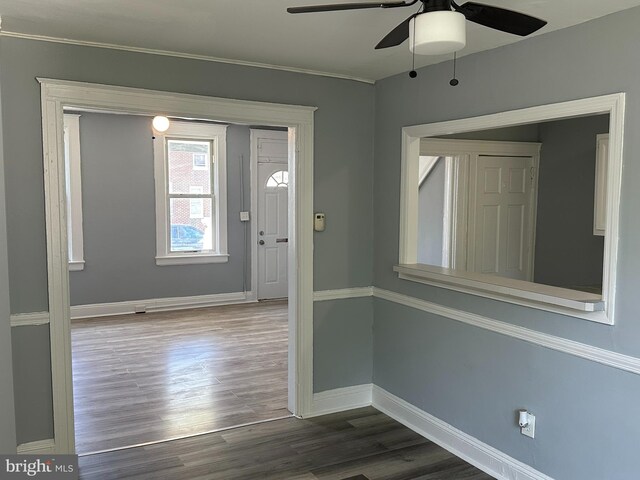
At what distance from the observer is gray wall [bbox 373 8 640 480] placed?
2.43 meters

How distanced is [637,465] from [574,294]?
2.63 ft

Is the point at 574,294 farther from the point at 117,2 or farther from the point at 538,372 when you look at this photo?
the point at 117,2

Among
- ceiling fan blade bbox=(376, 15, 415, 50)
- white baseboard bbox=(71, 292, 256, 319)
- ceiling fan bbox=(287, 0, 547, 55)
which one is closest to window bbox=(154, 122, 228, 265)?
white baseboard bbox=(71, 292, 256, 319)

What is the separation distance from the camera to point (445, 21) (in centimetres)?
179

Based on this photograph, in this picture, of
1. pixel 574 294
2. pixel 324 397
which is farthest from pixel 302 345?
pixel 574 294

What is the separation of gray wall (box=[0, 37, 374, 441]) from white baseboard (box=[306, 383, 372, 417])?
88 millimetres

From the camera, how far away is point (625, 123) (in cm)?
240

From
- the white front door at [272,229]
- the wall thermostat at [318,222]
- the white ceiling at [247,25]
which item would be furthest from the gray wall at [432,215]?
the white front door at [272,229]

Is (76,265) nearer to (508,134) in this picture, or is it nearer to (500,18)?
(508,134)

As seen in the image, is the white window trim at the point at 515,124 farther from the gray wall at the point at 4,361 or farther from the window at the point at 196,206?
the window at the point at 196,206

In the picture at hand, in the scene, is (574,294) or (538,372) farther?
(538,372)

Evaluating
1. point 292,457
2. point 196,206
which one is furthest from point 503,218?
point 196,206

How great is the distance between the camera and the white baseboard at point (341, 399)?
3.99m

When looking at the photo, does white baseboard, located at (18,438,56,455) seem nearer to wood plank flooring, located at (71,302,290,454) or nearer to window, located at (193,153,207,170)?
wood plank flooring, located at (71,302,290,454)
